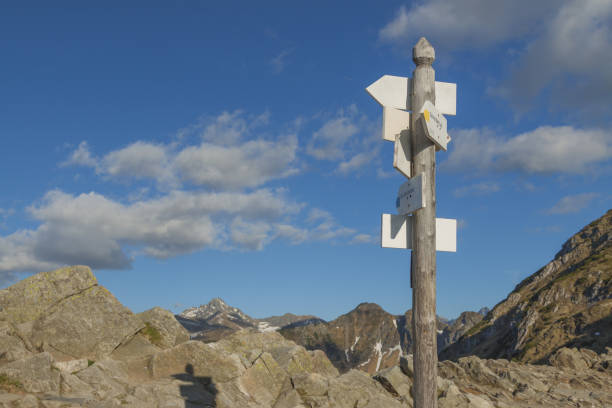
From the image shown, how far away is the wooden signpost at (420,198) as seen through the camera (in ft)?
28.0

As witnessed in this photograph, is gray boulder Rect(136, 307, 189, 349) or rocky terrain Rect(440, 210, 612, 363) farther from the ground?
rocky terrain Rect(440, 210, 612, 363)

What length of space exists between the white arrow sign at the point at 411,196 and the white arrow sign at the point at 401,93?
141 cm

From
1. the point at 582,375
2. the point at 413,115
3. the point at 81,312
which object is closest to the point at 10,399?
the point at 81,312

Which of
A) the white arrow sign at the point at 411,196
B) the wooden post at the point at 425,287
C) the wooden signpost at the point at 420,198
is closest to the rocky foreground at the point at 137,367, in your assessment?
the wooden post at the point at 425,287

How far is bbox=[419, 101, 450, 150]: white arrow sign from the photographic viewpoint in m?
8.55

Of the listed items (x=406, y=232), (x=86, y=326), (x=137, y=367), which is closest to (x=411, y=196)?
(x=406, y=232)

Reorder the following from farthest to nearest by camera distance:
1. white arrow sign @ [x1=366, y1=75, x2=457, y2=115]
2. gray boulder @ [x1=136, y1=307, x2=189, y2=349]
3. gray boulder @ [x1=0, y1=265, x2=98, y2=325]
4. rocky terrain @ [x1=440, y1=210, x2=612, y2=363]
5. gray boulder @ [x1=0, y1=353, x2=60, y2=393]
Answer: rocky terrain @ [x1=440, y1=210, x2=612, y2=363], gray boulder @ [x1=136, y1=307, x2=189, y2=349], gray boulder @ [x1=0, y1=265, x2=98, y2=325], gray boulder @ [x1=0, y1=353, x2=60, y2=393], white arrow sign @ [x1=366, y1=75, x2=457, y2=115]

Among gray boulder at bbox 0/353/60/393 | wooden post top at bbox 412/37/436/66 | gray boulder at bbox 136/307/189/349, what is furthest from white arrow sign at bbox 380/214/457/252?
gray boulder at bbox 136/307/189/349

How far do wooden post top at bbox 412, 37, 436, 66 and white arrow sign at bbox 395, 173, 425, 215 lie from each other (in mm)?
2200

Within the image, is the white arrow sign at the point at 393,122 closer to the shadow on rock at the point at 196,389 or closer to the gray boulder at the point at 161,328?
the shadow on rock at the point at 196,389

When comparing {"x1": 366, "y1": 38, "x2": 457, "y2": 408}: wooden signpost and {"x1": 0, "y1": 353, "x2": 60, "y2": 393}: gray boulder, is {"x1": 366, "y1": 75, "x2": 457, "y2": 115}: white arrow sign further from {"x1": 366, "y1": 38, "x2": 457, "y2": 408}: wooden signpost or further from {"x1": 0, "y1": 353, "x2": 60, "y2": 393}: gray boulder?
{"x1": 0, "y1": 353, "x2": 60, "y2": 393}: gray boulder

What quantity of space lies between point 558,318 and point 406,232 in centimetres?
15790

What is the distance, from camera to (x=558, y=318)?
14638 centimetres

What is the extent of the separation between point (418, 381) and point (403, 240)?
7.72 feet
